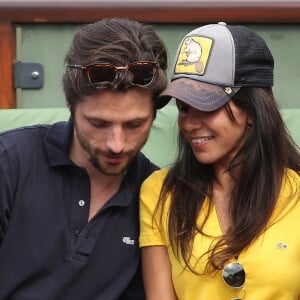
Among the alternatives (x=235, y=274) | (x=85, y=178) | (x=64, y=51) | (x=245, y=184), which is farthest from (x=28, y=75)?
(x=235, y=274)

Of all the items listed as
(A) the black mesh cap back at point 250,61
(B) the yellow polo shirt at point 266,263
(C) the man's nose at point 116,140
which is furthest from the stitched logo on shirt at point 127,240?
(A) the black mesh cap back at point 250,61

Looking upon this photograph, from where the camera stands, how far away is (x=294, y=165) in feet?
6.39

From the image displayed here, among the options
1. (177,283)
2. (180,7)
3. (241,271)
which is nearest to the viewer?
(241,271)

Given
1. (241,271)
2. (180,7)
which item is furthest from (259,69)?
(180,7)

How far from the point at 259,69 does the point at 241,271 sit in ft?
1.58

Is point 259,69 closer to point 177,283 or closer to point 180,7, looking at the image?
point 177,283

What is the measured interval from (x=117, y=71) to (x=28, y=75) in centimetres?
89

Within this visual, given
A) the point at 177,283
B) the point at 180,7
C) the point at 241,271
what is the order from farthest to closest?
1. the point at 180,7
2. the point at 177,283
3. the point at 241,271

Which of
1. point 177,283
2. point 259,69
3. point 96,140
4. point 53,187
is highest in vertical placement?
point 259,69

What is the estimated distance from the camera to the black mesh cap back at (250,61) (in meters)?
1.80

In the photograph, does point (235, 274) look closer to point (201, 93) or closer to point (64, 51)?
point (201, 93)

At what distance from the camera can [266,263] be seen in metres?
1.75

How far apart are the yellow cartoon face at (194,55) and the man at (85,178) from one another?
68 mm

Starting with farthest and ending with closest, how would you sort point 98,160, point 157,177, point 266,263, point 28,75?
point 28,75 → point 157,177 → point 98,160 → point 266,263
